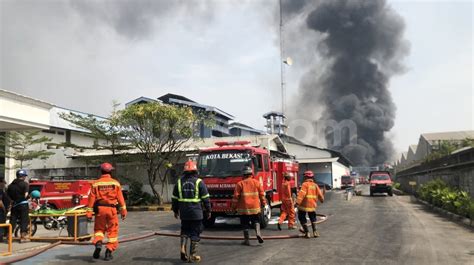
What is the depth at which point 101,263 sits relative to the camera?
308 inches

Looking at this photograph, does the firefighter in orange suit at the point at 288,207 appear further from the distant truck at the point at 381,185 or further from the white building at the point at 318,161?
the white building at the point at 318,161

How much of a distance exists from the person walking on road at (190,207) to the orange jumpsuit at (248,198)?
1980 mm

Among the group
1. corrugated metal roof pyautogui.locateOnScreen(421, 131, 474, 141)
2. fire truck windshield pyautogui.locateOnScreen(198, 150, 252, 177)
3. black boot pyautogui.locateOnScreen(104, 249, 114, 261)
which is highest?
corrugated metal roof pyautogui.locateOnScreen(421, 131, 474, 141)

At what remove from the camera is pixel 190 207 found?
8031mm

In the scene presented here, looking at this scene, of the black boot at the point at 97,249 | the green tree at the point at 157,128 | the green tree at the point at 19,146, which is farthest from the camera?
the green tree at the point at 19,146

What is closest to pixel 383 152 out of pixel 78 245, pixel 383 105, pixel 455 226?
pixel 383 105

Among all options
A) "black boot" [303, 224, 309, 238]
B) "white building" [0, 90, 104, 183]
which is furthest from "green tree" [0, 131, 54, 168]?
"black boot" [303, 224, 309, 238]

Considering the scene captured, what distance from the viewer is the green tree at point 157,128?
23438 mm

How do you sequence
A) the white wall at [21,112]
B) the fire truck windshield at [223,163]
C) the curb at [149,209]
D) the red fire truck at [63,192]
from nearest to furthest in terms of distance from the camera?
the fire truck windshield at [223,163] → the white wall at [21,112] → the red fire truck at [63,192] → the curb at [149,209]

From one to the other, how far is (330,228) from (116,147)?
17.3 m

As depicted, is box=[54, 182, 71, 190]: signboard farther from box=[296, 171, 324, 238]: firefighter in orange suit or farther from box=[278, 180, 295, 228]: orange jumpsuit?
box=[296, 171, 324, 238]: firefighter in orange suit

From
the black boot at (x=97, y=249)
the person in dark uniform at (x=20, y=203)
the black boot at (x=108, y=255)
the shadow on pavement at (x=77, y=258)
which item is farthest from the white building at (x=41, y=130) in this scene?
the black boot at (x=108, y=255)

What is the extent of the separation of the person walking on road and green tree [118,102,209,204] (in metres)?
15.2

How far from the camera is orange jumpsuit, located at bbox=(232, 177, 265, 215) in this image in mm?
10078
